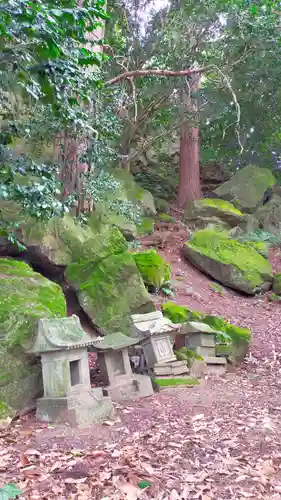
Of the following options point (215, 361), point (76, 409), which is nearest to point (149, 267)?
point (215, 361)

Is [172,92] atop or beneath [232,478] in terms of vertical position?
atop

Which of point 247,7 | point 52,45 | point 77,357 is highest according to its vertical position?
point 247,7

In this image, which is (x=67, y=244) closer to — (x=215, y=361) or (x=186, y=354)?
(x=186, y=354)

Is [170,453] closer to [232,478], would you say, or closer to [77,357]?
[232,478]

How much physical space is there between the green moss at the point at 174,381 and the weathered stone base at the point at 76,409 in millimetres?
1080

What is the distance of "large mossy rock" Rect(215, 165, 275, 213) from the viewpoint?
45.8ft

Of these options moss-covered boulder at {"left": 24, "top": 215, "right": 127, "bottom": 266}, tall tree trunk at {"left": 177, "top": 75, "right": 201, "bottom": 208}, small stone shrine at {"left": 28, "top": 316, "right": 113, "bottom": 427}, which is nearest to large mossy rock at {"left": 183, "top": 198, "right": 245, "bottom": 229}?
tall tree trunk at {"left": 177, "top": 75, "right": 201, "bottom": 208}

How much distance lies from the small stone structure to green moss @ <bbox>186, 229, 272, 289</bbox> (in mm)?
3820

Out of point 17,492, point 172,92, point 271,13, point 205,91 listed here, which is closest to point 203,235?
point 172,92

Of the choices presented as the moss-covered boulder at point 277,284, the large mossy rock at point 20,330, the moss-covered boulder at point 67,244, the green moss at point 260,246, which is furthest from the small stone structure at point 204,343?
the green moss at point 260,246

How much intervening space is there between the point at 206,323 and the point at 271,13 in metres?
7.09

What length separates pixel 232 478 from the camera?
11.2 ft

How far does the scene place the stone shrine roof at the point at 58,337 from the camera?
450 cm

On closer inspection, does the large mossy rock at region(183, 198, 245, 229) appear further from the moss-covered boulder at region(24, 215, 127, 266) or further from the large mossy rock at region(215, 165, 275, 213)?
the moss-covered boulder at region(24, 215, 127, 266)
